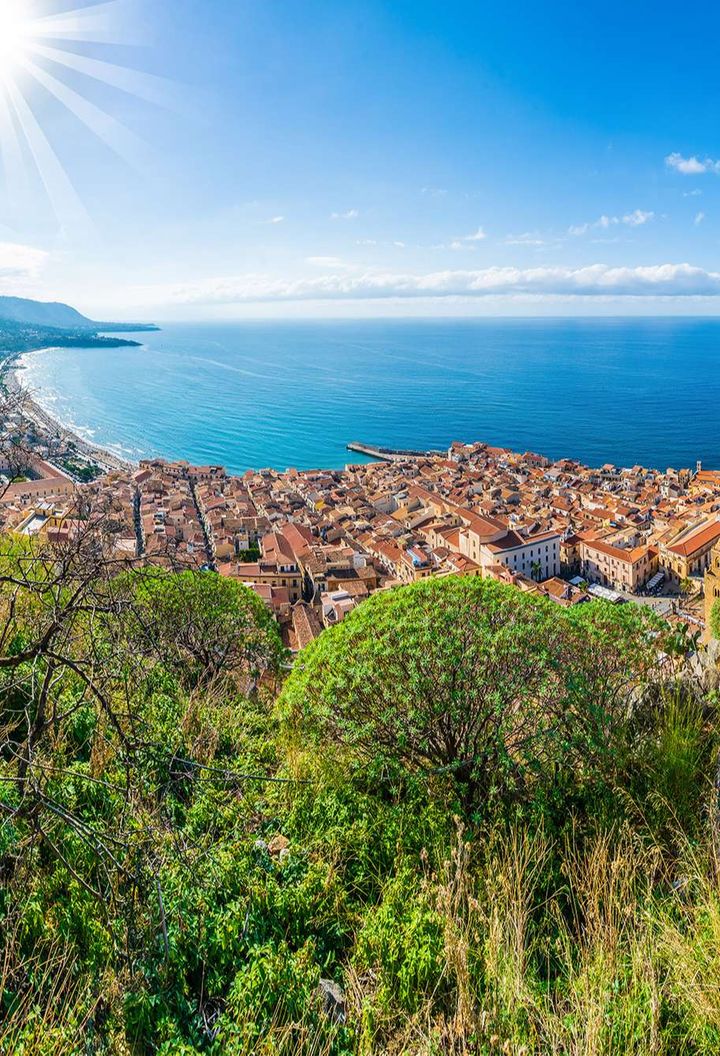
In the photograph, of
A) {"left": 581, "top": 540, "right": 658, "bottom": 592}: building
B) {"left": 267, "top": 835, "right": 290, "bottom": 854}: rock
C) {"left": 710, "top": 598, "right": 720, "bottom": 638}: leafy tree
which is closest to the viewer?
{"left": 267, "top": 835, "right": 290, "bottom": 854}: rock

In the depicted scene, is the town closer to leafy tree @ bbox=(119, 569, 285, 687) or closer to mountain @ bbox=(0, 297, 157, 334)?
leafy tree @ bbox=(119, 569, 285, 687)

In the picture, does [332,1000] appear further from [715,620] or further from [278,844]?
[715,620]

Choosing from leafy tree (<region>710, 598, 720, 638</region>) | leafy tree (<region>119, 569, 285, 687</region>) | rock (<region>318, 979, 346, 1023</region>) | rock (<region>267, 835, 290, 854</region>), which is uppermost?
rock (<region>318, 979, 346, 1023</region>)

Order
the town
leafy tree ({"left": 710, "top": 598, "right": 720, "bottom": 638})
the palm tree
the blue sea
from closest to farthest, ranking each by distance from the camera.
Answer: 1. leafy tree ({"left": 710, "top": 598, "right": 720, "bottom": 638})
2. the palm tree
3. the town
4. the blue sea

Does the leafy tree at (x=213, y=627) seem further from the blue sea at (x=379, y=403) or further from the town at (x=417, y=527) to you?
the blue sea at (x=379, y=403)

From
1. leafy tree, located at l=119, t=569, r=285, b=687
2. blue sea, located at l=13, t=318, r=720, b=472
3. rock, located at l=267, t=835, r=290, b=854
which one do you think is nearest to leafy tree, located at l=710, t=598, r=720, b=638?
leafy tree, located at l=119, t=569, r=285, b=687

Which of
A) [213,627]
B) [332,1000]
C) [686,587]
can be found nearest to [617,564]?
[686,587]
